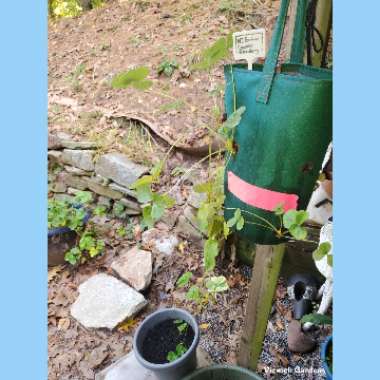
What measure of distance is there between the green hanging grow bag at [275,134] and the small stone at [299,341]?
0.93m

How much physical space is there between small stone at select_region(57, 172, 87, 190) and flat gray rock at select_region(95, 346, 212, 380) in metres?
1.44

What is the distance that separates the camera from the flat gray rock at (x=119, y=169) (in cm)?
241

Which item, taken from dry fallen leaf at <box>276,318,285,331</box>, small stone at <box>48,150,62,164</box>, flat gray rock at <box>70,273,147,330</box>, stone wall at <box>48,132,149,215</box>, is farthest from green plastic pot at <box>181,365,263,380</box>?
small stone at <box>48,150,62,164</box>

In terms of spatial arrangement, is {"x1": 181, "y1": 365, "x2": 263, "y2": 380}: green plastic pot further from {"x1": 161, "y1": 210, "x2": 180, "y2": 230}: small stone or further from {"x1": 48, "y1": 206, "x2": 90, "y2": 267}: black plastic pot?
{"x1": 48, "y1": 206, "x2": 90, "y2": 267}: black plastic pot

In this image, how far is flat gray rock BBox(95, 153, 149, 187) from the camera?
7.89 ft

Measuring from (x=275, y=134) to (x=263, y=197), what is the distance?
0.47ft

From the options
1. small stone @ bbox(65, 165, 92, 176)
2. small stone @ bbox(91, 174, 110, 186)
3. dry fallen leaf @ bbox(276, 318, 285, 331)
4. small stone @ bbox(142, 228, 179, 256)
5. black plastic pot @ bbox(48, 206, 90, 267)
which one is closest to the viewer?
dry fallen leaf @ bbox(276, 318, 285, 331)

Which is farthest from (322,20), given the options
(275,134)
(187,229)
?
(187,229)

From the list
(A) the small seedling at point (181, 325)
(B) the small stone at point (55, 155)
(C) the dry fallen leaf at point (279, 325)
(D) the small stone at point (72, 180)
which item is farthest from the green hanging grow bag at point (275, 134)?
(B) the small stone at point (55, 155)

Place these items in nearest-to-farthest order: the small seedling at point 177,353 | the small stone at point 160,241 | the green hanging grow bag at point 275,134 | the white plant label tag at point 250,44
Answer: the green hanging grow bag at point 275,134
the white plant label tag at point 250,44
the small seedling at point 177,353
the small stone at point 160,241

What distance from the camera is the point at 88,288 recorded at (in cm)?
217

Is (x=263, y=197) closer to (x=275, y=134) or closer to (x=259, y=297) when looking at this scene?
(x=275, y=134)

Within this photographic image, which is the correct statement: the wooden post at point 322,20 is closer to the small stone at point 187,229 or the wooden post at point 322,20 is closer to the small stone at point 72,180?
the small stone at point 187,229

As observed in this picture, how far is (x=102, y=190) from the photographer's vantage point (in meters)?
2.68
